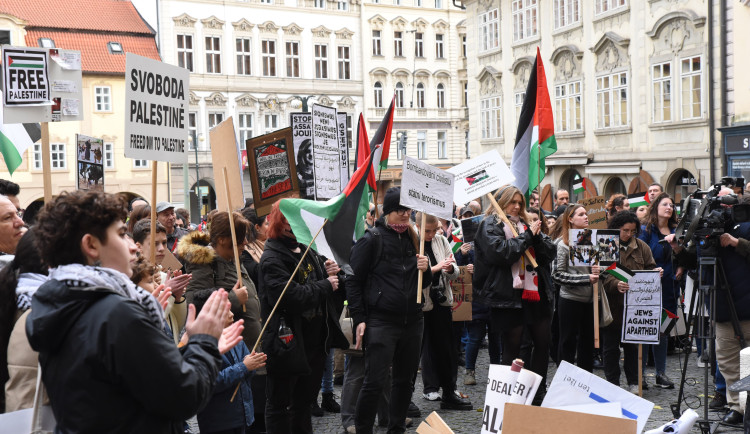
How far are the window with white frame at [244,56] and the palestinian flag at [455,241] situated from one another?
38.3 m

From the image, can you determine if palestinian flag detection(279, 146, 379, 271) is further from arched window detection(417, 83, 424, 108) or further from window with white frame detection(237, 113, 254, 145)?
arched window detection(417, 83, 424, 108)

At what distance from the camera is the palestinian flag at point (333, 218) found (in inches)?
220

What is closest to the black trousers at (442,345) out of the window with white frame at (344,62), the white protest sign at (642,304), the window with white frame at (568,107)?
the white protest sign at (642,304)

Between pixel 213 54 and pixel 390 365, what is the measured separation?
4229cm

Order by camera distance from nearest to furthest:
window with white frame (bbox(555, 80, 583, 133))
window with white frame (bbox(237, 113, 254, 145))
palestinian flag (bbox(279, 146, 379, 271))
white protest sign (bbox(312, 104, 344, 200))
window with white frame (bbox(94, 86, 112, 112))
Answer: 1. palestinian flag (bbox(279, 146, 379, 271))
2. white protest sign (bbox(312, 104, 344, 200))
3. window with white frame (bbox(555, 80, 583, 133))
4. window with white frame (bbox(94, 86, 112, 112))
5. window with white frame (bbox(237, 113, 254, 145))

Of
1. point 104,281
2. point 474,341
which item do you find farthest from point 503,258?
point 104,281

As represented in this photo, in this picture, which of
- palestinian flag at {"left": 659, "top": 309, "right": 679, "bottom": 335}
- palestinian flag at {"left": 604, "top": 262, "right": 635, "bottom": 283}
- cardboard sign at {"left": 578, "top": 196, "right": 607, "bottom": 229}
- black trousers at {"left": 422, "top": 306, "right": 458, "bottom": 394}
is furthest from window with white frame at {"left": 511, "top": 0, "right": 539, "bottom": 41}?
black trousers at {"left": 422, "top": 306, "right": 458, "bottom": 394}

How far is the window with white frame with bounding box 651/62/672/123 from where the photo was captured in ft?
78.2

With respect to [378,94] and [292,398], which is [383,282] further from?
[378,94]

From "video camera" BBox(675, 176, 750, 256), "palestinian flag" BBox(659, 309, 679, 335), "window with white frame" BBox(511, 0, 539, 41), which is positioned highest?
"window with white frame" BBox(511, 0, 539, 41)

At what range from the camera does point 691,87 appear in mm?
22891

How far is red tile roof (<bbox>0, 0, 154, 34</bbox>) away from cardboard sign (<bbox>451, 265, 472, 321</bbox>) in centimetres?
3775

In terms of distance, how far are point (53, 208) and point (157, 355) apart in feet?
2.04

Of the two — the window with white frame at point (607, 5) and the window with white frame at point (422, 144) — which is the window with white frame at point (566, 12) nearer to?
the window with white frame at point (607, 5)
